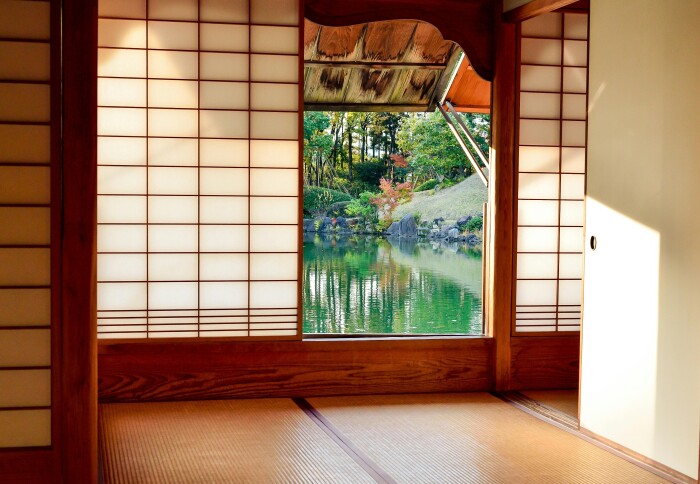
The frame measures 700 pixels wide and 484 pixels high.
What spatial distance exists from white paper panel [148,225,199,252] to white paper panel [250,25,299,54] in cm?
104

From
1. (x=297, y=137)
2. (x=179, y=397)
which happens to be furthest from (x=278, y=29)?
(x=179, y=397)

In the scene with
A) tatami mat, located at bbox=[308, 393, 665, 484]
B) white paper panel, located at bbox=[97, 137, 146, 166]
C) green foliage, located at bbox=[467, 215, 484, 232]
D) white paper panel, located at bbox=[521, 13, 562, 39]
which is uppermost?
white paper panel, located at bbox=[521, 13, 562, 39]

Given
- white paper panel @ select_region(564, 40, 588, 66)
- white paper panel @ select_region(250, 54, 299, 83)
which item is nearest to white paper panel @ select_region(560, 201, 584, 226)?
white paper panel @ select_region(564, 40, 588, 66)

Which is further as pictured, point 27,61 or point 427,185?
point 427,185

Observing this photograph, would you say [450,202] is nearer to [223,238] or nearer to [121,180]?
[223,238]

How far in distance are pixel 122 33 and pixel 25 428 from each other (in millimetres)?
2287

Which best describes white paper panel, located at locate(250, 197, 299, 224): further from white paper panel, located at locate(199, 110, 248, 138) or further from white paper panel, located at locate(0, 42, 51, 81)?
white paper panel, located at locate(0, 42, 51, 81)

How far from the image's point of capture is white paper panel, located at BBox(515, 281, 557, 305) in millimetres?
4988

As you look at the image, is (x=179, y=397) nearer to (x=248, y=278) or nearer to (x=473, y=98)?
(x=248, y=278)

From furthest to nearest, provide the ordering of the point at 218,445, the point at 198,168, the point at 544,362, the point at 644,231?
the point at 544,362 → the point at 198,168 → the point at 218,445 → the point at 644,231

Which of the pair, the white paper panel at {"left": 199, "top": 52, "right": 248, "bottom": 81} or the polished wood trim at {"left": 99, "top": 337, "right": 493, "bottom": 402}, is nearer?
the polished wood trim at {"left": 99, "top": 337, "right": 493, "bottom": 402}

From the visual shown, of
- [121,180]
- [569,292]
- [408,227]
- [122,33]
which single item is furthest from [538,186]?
[408,227]

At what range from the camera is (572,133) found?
5.07 meters

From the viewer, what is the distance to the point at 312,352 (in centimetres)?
462
